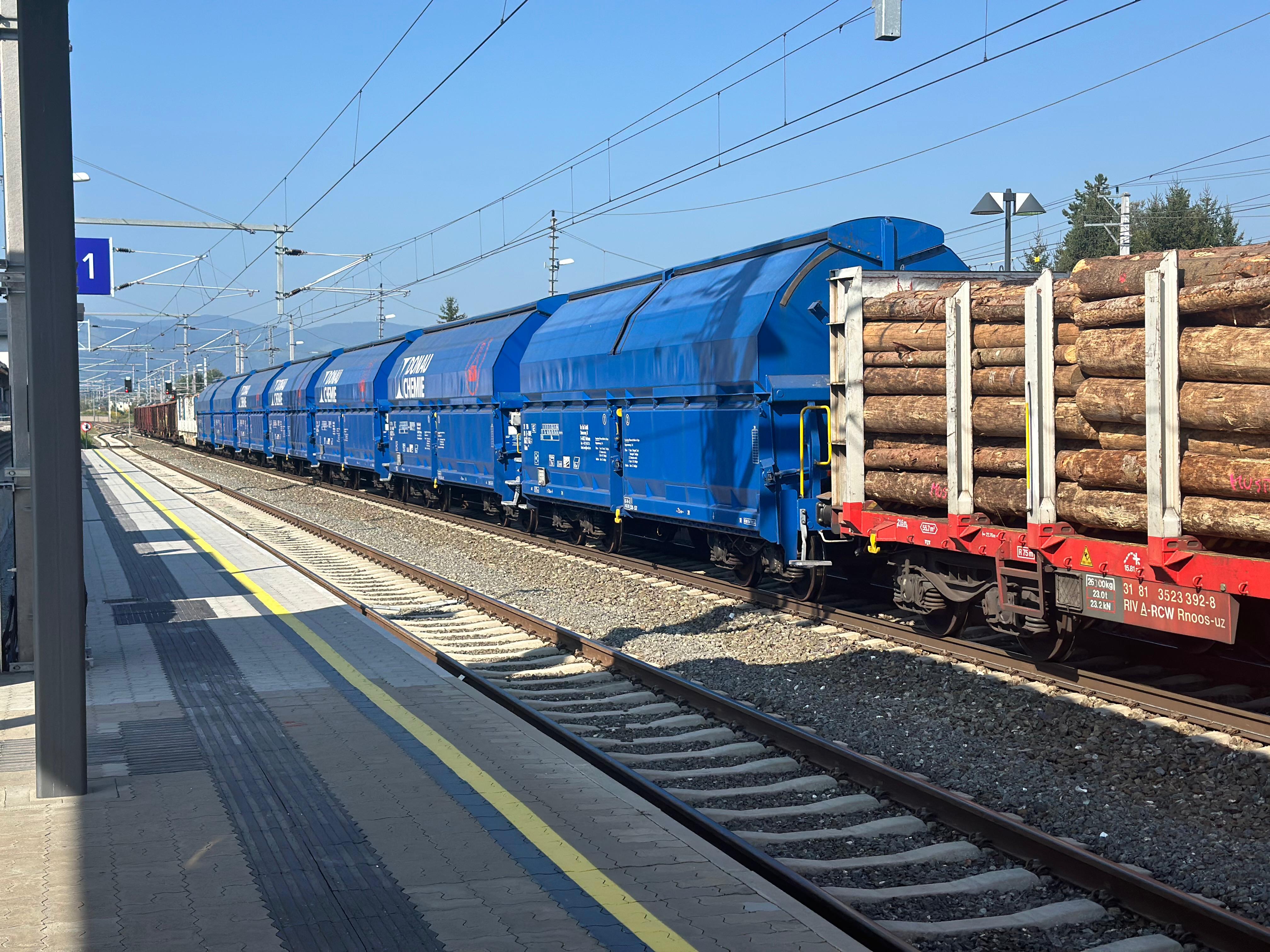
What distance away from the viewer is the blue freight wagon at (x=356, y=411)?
28984 mm

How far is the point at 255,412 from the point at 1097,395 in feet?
139

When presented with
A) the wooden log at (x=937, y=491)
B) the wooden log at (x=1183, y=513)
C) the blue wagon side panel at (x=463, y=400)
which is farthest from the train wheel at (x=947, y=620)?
the blue wagon side panel at (x=463, y=400)

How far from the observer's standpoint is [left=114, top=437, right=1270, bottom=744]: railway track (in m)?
7.66

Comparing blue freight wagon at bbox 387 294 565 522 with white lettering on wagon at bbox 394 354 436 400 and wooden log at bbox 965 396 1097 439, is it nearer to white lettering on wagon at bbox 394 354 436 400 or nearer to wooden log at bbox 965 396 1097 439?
white lettering on wagon at bbox 394 354 436 400

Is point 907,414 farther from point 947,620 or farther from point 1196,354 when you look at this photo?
point 1196,354

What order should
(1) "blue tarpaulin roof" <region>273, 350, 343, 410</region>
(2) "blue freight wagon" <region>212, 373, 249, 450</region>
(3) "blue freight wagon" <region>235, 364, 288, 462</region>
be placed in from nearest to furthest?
(1) "blue tarpaulin roof" <region>273, 350, 343, 410</region>
(3) "blue freight wagon" <region>235, 364, 288, 462</region>
(2) "blue freight wagon" <region>212, 373, 249, 450</region>

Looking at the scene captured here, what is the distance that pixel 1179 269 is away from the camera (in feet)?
23.8

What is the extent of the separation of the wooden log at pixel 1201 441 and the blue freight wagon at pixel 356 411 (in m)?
22.1

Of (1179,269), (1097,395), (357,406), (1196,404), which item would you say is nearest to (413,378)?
(357,406)

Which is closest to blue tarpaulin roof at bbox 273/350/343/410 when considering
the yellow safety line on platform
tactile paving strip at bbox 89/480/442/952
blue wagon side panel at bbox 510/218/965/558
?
blue wagon side panel at bbox 510/218/965/558

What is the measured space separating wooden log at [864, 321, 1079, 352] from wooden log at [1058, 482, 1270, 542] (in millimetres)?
1145

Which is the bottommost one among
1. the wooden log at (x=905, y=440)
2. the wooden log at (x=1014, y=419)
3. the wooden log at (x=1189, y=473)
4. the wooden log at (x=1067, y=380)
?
the wooden log at (x=1189, y=473)

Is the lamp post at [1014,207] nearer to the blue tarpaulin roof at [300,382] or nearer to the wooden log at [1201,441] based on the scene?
the wooden log at [1201,441]

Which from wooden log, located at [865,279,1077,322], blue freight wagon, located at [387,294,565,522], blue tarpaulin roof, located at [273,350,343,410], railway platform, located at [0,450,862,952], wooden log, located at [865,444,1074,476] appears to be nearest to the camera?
railway platform, located at [0,450,862,952]
